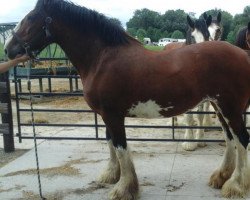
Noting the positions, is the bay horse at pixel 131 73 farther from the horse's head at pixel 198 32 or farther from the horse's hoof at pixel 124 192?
the horse's head at pixel 198 32

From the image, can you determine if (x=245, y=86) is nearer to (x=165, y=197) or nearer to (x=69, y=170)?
(x=165, y=197)

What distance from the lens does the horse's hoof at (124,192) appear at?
389 centimetres

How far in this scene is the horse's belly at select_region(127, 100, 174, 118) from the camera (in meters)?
3.78

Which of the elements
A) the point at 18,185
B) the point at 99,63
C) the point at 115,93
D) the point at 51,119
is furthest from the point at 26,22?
the point at 51,119

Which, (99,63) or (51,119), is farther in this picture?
(51,119)

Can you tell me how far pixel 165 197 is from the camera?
4020 mm

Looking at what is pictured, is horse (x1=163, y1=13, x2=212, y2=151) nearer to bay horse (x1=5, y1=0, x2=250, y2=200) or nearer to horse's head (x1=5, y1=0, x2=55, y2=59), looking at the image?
bay horse (x1=5, y1=0, x2=250, y2=200)

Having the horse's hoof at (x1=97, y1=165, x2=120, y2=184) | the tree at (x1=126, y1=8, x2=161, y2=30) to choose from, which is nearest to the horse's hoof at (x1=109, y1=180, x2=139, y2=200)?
the horse's hoof at (x1=97, y1=165, x2=120, y2=184)

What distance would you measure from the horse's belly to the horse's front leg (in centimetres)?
15

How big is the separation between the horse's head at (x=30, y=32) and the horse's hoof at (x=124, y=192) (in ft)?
5.38

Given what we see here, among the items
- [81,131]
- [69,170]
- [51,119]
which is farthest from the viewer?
[51,119]

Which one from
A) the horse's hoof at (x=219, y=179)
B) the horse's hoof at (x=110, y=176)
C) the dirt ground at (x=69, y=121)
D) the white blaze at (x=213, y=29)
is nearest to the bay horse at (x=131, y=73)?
the horse's hoof at (x=219, y=179)

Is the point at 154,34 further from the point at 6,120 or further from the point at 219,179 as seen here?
the point at 219,179

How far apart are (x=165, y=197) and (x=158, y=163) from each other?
44.4 inches
